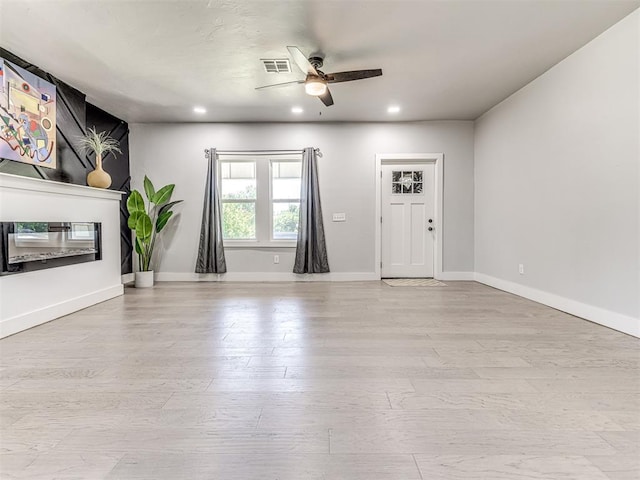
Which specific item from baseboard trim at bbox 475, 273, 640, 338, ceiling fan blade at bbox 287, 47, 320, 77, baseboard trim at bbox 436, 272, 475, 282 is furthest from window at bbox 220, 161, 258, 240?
baseboard trim at bbox 475, 273, 640, 338

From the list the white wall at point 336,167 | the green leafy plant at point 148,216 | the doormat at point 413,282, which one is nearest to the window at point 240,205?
the white wall at point 336,167

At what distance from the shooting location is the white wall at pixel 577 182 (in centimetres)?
267

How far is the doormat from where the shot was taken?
4.88 m

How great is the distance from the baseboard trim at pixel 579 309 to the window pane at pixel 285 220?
3251 millimetres

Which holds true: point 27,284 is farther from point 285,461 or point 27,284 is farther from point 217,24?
point 285,461

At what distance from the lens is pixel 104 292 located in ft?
13.1

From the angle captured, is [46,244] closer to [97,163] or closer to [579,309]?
[97,163]

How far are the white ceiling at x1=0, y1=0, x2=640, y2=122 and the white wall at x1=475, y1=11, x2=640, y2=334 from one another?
0.29 m

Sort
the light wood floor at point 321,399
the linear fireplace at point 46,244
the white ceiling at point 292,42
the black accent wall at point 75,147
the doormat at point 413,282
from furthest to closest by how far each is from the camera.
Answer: the doormat at point 413,282
the black accent wall at point 75,147
the linear fireplace at point 46,244
the white ceiling at point 292,42
the light wood floor at point 321,399

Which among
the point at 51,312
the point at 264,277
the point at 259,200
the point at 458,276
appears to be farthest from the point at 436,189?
the point at 51,312

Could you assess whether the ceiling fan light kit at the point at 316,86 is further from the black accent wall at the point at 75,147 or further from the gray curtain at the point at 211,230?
the black accent wall at the point at 75,147

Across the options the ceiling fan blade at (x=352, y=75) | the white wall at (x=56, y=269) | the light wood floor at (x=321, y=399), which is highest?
the ceiling fan blade at (x=352, y=75)

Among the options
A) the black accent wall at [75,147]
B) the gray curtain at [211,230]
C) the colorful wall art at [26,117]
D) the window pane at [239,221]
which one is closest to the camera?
the colorful wall art at [26,117]

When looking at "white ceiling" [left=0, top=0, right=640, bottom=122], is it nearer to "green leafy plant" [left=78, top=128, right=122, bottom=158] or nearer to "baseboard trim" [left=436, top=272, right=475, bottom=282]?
"green leafy plant" [left=78, top=128, right=122, bottom=158]
